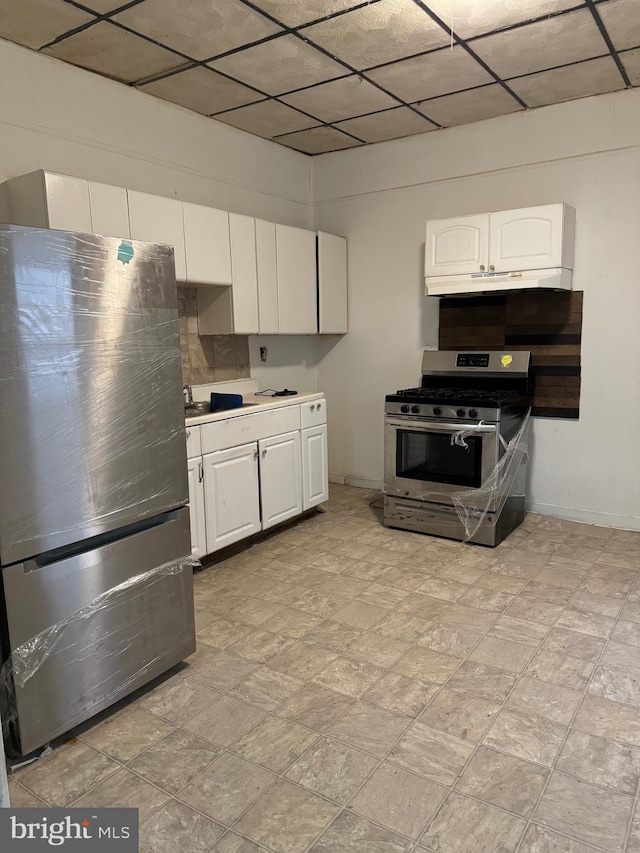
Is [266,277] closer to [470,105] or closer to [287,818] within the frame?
[470,105]

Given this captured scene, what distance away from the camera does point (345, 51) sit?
10.1ft

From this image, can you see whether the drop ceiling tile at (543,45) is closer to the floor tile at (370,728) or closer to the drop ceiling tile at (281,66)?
the drop ceiling tile at (281,66)

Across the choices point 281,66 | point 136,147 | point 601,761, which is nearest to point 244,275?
point 136,147

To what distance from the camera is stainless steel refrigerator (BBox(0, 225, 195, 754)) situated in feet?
6.01

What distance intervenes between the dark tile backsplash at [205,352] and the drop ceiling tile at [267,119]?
3.89 ft

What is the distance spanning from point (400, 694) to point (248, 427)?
183 cm

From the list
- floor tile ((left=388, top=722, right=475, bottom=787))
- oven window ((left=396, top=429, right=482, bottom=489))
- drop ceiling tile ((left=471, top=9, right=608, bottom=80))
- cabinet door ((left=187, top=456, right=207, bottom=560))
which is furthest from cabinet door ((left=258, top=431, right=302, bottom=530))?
drop ceiling tile ((left=471, top=9, right=608, bottom=80))

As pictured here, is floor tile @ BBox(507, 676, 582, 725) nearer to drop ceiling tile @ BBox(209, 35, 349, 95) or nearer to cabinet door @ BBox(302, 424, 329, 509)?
cabinet door @ BBox(302, 424, 329, 509)

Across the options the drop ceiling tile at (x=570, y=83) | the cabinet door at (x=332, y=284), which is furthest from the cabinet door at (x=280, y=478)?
the drop ceiling tile at (x=570, y=83)

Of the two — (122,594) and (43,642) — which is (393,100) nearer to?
(122,594)

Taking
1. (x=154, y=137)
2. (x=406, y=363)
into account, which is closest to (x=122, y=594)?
(x=154, y=137)

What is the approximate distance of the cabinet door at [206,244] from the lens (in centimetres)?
352

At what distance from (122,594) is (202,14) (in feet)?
8.18

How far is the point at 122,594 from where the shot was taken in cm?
217
